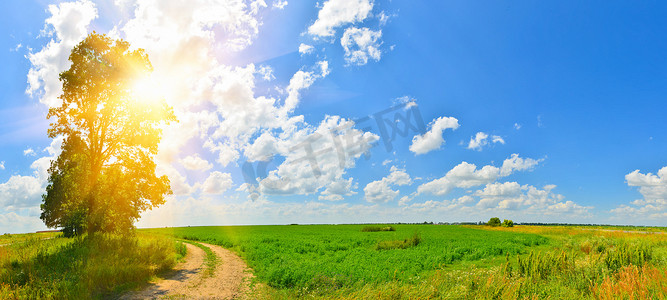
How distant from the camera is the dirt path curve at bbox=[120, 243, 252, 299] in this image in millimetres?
12992

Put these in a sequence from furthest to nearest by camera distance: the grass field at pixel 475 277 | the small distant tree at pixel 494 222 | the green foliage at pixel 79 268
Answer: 1. the small distant tree at pixel 494 222
2. the green foliage at pixel 79 268
3. the grass field at pixel 475 277

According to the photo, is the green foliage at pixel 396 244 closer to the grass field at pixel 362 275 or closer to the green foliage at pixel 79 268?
the grass field at pixel 362 275

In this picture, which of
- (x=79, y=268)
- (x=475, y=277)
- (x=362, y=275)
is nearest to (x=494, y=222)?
(x=362, y=275)

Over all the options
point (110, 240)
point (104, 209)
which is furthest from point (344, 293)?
point (104, 209)

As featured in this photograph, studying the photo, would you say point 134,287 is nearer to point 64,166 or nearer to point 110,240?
point 110,240

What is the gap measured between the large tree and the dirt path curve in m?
7.89

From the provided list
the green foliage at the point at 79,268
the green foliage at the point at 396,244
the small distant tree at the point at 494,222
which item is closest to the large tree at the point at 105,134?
the green foliage at the point at 79,268

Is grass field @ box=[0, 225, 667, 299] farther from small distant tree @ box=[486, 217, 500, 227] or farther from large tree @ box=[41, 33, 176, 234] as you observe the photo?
small distant tree @ box=[486, 217, 500, 227]

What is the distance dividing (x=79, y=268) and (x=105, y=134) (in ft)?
38.2

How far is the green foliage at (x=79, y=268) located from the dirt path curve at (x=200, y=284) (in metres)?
0.95

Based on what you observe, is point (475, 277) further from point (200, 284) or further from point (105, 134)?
point (105, 134)

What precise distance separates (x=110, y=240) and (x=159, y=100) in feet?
34.0

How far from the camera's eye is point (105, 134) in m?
21.9

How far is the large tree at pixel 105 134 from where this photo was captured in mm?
21281
